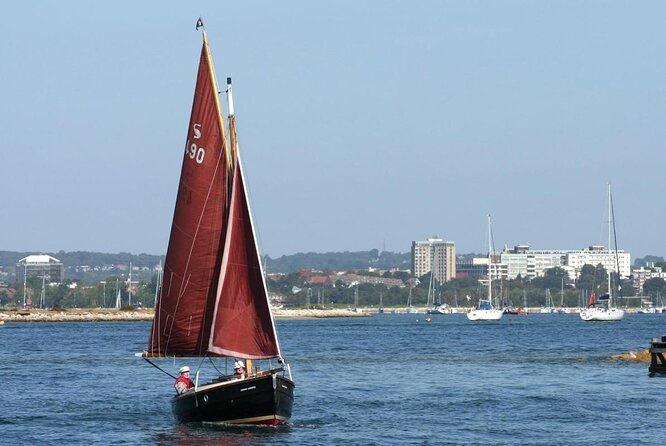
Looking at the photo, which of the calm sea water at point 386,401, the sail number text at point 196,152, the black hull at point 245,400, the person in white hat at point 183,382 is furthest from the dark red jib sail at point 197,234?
the calm sea water at point 386,401

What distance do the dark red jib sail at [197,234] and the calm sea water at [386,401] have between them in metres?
3.18

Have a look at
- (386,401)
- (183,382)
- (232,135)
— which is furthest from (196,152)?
(386,401)

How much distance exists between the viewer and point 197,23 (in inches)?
1764

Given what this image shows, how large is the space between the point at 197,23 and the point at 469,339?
293 feet

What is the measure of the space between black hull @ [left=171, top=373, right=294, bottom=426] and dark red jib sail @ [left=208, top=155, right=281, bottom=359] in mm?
942

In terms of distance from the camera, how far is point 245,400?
4372 cm

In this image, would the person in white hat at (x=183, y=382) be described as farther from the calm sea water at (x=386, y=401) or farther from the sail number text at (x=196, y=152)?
the sail number text at (x=196, y=152)

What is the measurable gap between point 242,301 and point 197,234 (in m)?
2.84

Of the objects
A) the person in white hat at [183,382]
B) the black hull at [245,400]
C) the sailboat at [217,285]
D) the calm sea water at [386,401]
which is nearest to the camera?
the black hull at [245,400]

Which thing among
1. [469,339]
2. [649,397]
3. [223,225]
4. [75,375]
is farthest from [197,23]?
[469,339]

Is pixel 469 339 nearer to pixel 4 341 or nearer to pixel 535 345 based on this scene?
pixel 535 345

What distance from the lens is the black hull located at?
43.2 m

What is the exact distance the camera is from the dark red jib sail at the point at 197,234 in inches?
1737

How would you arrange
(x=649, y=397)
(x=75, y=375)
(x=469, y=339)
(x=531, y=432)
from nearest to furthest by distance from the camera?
(x=531, y=432) < (x=649, y=397) < (x=75, y=375) < (x=469, y=339)
